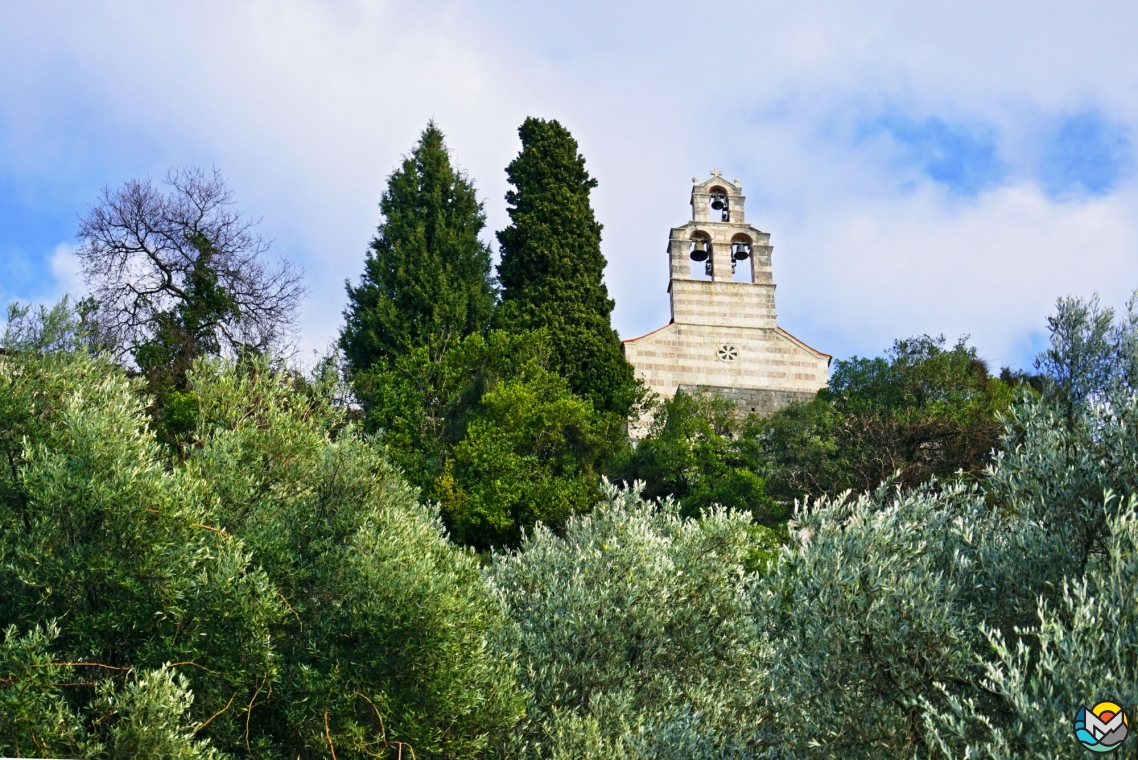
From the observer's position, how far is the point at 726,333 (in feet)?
127

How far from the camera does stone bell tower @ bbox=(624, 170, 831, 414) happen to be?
37469 mm

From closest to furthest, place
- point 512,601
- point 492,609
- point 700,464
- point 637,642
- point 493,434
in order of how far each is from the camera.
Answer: point 492,609 → point 637,642 → point 512,601 → point 493,434 → point 700,464

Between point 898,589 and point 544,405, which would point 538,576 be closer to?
point 898,589

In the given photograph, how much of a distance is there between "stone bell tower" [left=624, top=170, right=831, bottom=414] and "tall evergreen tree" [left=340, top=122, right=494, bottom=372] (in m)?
6.94

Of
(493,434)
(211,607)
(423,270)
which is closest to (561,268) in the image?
(423,270)

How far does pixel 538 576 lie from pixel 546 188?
23.7 metres

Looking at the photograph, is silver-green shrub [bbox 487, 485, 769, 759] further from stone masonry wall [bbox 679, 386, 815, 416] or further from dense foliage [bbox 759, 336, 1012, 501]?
stone masonry wall [bbox 679, 386, 815, 416]

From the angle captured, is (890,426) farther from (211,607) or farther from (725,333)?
(211,607)

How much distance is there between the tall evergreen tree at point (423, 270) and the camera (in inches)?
1300

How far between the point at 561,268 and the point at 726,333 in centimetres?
799

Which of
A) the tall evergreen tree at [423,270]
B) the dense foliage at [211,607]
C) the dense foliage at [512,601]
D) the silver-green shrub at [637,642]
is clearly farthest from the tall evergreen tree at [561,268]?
the dense foliage at [211,607]

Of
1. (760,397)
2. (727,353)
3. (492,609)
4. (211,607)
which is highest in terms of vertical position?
(727,353)

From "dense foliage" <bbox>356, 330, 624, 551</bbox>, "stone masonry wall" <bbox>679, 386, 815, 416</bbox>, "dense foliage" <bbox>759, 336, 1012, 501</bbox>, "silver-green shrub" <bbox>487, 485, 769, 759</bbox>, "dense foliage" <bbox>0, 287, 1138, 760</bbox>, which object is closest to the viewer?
"dense foliage" <bbox>0, 287, 1138, 760</bbox>

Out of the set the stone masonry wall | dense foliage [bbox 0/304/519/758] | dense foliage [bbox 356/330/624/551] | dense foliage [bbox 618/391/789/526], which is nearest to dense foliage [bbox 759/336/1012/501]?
dense foliage [bbox 618/391/789/526]
